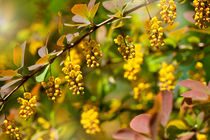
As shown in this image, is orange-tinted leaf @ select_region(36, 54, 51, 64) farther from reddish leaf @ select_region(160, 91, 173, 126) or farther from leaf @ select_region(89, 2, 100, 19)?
reddish leaf @ select_region(160, 91, 173, 126)

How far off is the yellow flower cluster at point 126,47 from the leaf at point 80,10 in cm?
6

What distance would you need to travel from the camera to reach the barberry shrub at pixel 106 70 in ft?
1.30

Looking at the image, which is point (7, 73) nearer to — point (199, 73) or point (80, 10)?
point (80, 10)

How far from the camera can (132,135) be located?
1.03ft

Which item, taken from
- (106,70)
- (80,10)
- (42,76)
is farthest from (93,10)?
(106,70)

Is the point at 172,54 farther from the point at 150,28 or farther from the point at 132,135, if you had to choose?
the point at 132,135

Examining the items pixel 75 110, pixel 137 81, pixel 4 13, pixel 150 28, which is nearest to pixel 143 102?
pixel 137 81

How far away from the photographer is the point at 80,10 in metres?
0.39

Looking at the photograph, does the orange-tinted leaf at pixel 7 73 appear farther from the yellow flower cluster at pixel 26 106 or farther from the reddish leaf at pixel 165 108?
the reddish leaf at pixel 165 108

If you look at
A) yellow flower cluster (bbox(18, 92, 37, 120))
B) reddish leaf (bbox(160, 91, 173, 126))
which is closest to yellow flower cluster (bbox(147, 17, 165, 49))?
reddish leaf (bbox(160, 91, 173, 126))

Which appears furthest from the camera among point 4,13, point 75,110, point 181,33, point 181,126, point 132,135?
point 4,13

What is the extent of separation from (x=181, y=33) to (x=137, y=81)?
165 mm

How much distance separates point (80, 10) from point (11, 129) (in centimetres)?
22

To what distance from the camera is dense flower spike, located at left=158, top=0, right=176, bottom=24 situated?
384 millimetres
